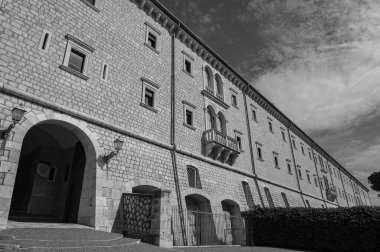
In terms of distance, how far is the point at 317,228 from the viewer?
14.7 meters

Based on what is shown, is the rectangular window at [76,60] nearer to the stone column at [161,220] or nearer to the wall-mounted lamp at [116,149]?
the wall-mounted lamp at [116,149]

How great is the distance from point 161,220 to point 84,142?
4.77 meters

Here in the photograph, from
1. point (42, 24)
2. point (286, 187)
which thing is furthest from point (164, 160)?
point (286, 187)

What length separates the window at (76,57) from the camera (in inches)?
464

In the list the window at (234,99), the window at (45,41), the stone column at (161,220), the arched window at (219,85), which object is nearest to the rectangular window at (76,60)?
the window at (45,41)


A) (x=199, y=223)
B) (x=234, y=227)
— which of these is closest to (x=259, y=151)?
(x=234, y=227)

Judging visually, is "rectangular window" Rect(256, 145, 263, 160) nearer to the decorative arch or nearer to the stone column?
the stone column

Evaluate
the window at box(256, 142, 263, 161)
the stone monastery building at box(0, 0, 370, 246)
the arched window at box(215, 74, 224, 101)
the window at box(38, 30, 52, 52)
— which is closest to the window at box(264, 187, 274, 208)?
the stone monastery building at box(0, 0, 370, 246)

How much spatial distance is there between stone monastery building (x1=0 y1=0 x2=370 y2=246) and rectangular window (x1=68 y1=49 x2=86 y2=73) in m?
0.05

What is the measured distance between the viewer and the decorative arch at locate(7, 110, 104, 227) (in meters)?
9.49

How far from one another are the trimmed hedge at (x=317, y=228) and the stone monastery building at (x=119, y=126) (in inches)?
59.6

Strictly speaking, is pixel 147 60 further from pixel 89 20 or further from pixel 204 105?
pixel 204 105

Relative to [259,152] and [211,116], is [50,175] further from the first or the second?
[259,152]

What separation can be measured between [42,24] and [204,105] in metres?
11.6
